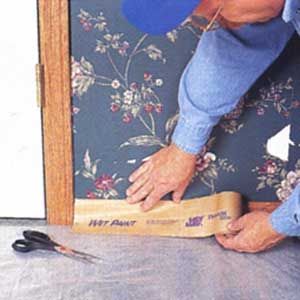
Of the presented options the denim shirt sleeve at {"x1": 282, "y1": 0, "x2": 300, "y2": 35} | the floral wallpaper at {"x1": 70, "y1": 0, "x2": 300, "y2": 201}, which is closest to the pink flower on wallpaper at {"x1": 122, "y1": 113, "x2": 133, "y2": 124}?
the floral wallpaper at {"x1": 70, "y1": 0, "x2": 300, "y2": 201}

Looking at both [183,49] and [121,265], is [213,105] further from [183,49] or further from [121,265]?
[121,265]

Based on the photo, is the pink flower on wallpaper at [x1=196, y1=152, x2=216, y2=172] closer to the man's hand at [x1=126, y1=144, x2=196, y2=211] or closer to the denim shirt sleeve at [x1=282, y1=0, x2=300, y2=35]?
the man's hand at [x1=126, y1=144, x2=196, y2=211]

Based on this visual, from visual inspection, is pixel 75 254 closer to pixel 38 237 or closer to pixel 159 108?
pixel 38 237

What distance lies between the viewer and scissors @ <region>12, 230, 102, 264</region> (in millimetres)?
925

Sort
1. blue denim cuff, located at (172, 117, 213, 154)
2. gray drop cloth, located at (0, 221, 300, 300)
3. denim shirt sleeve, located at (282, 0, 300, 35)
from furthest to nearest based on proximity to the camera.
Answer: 1. blue denim cuff, located at (172, 117, 213, 154)
2. gray drop cloth, located at (0, 221, 300, 300)
3. denim shirt sleeve, located at (282, 0, 300, 35)

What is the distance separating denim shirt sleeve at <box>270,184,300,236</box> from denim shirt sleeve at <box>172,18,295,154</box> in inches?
6.4

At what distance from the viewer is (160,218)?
3.30 feet

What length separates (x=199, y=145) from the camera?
0.96m

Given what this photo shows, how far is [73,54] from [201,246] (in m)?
0.36

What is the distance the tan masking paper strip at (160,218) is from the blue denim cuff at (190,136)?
0.10 meters

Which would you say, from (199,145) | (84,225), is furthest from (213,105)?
(84,225)

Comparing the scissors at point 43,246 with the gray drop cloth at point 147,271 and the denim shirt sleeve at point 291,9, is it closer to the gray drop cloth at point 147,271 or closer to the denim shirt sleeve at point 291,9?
the gray drop cloth at point 147,271

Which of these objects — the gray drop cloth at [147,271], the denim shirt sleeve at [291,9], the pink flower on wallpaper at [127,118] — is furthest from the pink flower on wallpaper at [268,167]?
the denim shirt sleeve at [291,9]

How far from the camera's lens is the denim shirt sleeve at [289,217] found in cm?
83
